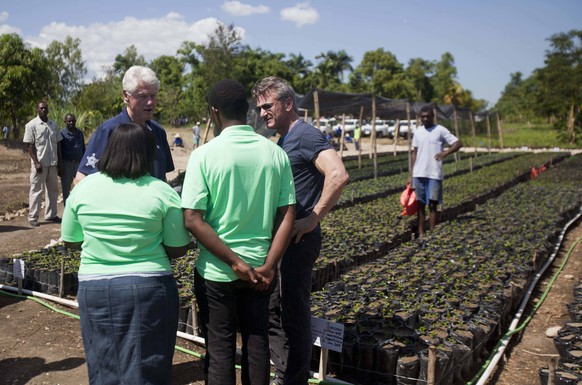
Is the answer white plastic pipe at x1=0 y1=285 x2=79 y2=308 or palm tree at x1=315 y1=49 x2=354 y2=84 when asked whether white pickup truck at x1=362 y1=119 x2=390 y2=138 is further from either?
white plastic pipe at x1=0 y1=285 x2=79 y2=308

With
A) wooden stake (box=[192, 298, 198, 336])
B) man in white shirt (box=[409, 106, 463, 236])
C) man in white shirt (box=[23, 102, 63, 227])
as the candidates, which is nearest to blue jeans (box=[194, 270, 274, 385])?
wooden stake (box=[192, 298, 198, 336])

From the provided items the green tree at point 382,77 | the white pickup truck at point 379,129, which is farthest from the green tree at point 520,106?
the white pickup truck at point 379,129

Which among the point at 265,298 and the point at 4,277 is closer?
the point at 265,298

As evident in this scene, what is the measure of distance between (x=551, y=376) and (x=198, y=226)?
74.1 inches

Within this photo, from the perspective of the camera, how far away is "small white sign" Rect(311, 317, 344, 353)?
2897 millimetres

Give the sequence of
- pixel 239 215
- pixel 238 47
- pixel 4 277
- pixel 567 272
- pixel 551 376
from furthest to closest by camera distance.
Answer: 1. pixel 238 47
2. pixel 567 272
3. pixel 4 277
4. pixel 551 376
5. pixel 239 215

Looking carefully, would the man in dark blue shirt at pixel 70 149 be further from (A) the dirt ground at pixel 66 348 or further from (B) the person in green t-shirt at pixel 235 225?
(B) the person in green t-shirt at pixel 235 225

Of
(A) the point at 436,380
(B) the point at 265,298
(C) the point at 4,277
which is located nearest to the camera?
(B) the point at 265,298

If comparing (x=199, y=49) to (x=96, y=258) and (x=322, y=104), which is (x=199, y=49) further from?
(x=96, y=258)

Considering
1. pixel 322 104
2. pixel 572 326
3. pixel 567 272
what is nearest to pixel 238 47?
pixel 322 104

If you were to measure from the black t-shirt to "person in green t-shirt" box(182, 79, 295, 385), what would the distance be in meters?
0.31

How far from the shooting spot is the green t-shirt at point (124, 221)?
2.05 metres

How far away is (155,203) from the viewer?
82.0 inches

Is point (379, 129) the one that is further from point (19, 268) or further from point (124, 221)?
point (124, 221)
